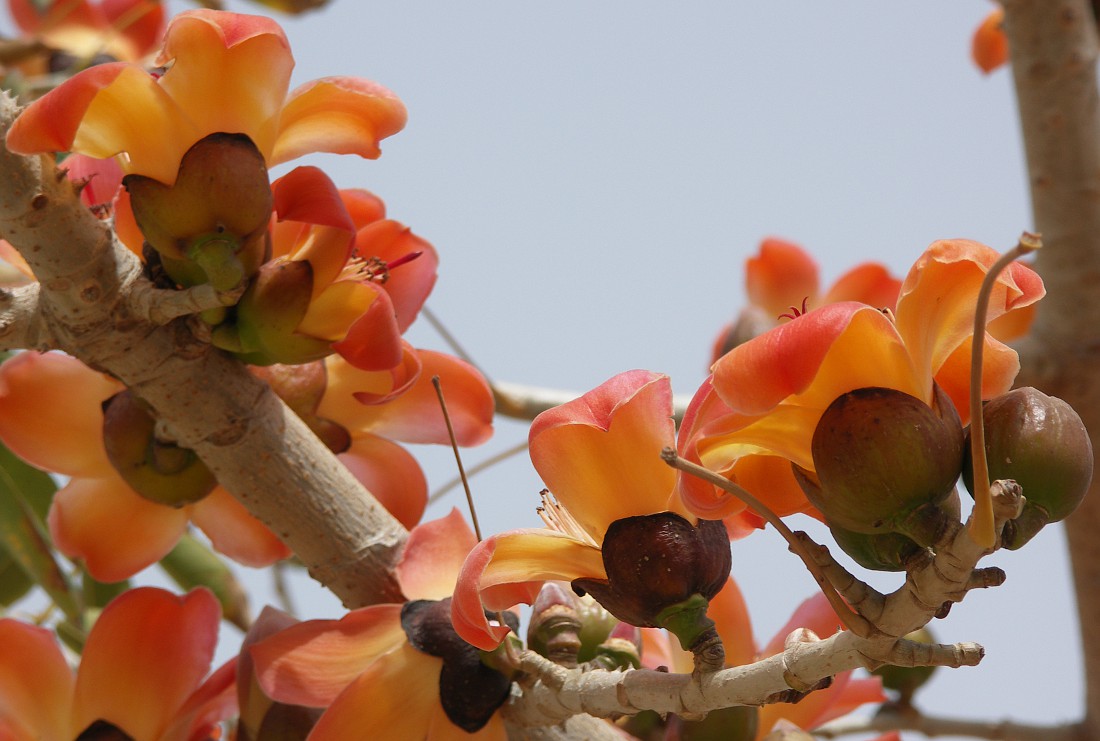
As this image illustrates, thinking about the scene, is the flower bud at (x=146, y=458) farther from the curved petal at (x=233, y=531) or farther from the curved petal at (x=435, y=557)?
the curved petal at (x=435, y=557)

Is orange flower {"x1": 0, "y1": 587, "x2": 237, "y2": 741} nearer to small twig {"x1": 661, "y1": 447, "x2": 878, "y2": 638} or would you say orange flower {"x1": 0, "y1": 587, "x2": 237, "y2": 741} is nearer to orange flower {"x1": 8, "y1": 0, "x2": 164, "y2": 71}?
small twig {"x1": 661, "y1": 447, "x2": 878, "y2": 638}

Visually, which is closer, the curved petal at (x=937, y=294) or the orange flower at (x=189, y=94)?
the curved petal at (x=937, y=294)

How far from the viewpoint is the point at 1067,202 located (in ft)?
5.38

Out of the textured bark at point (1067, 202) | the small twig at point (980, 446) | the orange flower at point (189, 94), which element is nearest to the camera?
the small twig at point (980, 446)

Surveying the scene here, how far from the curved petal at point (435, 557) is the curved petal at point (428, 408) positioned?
12 centimetres

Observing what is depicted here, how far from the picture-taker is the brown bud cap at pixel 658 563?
2.10 ft

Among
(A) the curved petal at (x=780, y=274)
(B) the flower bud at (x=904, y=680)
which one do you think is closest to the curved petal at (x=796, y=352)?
(B) the flower bud at (x=904, y=680)

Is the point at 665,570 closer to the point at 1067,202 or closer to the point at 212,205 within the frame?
the point at 212,205

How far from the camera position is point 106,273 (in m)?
0.81

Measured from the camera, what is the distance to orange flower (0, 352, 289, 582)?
100 cm

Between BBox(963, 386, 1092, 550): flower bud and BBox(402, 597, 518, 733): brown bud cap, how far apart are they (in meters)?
0.36

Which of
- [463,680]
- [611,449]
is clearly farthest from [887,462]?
[463,680]

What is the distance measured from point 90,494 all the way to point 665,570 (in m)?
0.59

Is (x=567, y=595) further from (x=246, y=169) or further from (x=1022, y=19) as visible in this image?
(x=1022, y=19)
